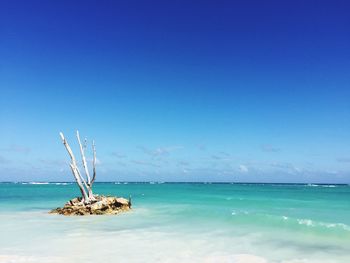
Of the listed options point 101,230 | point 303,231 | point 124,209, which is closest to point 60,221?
point 101,230

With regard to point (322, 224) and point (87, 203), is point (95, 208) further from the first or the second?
point (322, 224)

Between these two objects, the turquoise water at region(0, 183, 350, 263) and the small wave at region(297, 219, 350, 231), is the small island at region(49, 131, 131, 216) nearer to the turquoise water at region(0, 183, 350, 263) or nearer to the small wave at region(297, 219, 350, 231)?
the turquoise water at region(0, 183, 350, 263)

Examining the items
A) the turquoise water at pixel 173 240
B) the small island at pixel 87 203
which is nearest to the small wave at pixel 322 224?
the turquoise water at pixel 173 240

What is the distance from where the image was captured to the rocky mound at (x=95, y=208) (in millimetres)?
23139

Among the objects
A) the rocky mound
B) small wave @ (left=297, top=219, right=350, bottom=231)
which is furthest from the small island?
small wave @ (left=297, top=219, right=350, bottom=231)

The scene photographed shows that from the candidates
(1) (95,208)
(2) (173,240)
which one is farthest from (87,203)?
(2) (173,240)

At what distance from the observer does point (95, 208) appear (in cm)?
2356

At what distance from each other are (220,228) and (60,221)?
902 cm

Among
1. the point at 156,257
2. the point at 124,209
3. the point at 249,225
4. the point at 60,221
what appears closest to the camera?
the point at 156,257

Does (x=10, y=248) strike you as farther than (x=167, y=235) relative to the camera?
No

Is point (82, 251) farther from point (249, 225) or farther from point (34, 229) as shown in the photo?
point (249, 225)

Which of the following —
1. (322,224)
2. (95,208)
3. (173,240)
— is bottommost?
(173,240)

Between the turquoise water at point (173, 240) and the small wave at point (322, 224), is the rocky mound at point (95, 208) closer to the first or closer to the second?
the turquoise water at point (173, 240)

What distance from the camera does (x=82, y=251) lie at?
38.6 ft
